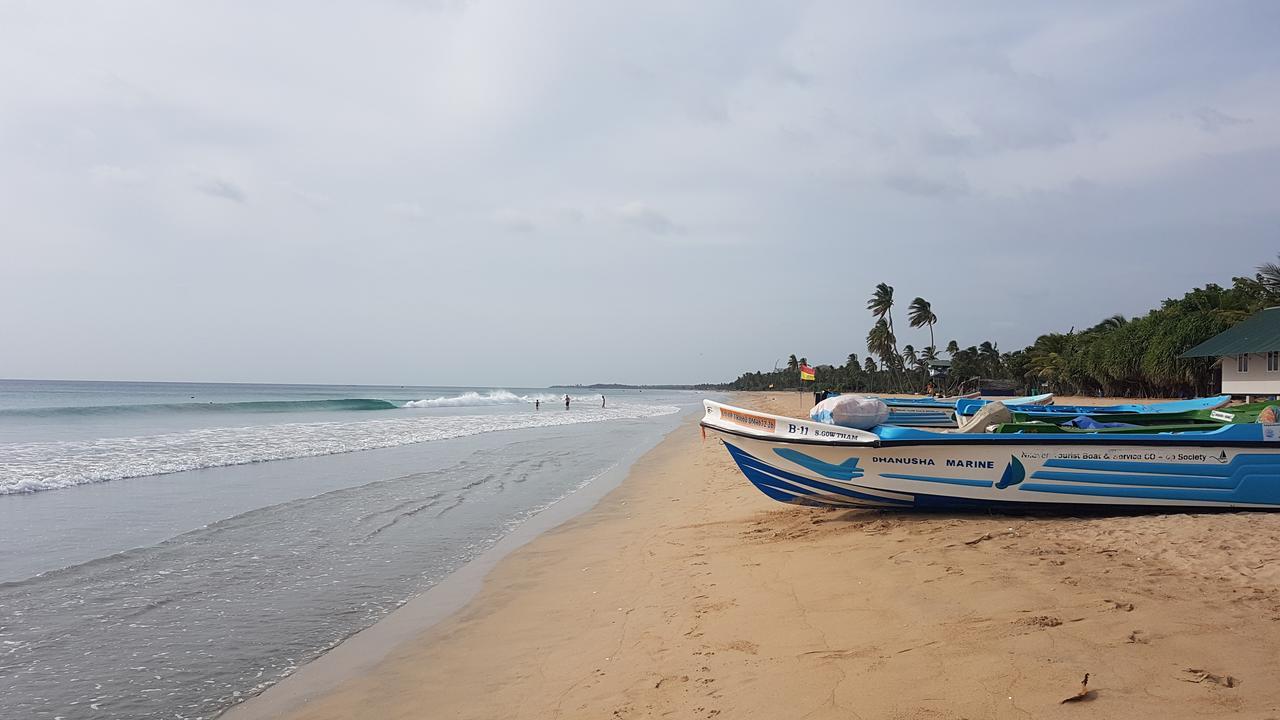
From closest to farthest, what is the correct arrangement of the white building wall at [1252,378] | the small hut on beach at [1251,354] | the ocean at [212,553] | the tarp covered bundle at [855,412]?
the ocean at [212,553] < the tarp covered bundle at [855,412] < the small hut on beach at [1251,354] < the white building wall at [1252,378]

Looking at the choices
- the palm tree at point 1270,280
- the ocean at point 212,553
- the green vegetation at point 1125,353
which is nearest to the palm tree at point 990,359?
the green vegetation at point 1125,353

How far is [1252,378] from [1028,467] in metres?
27.2

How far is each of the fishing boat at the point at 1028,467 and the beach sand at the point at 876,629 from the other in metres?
0.27

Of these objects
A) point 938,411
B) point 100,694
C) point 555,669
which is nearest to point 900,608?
point 555,669

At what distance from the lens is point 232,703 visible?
16.0 ft

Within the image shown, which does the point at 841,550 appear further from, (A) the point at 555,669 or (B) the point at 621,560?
(A) the point at 555,669

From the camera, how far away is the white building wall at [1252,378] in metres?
26.9

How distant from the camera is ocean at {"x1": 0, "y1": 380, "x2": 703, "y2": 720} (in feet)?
17.5

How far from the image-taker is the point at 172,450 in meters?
20.4

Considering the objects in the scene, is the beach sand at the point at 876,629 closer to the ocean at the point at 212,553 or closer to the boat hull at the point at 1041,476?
the boat hull at the point at 1041,476

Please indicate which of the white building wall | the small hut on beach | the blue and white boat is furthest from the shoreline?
the white building wall

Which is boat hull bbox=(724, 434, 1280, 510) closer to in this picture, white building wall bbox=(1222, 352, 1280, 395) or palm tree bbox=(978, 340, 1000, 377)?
white building wall bbox=(1222, 352, 1280, 395)

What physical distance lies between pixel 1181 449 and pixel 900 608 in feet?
16.0

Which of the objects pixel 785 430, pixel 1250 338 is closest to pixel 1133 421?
pixel 785 430
